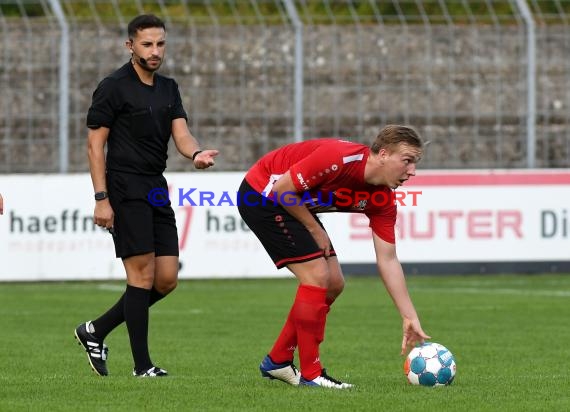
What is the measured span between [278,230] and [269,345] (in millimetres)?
3406

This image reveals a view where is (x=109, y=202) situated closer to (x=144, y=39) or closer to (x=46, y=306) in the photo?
(x=144, y=39)

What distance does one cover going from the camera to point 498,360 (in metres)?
10.0

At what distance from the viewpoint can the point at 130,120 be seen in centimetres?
856

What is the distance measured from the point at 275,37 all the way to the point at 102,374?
11.7m

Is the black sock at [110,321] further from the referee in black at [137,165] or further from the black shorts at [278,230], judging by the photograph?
the black shorts at [278,230]

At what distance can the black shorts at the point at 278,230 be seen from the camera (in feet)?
26.3

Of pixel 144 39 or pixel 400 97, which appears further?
Result: pixel 400 97

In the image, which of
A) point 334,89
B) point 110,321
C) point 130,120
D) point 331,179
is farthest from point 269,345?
point 334,89

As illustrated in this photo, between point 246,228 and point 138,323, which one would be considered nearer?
point 138,323

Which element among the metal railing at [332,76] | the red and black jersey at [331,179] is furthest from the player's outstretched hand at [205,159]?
the metal railing at [332,76]

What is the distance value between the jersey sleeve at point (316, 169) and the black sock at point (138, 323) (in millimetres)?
1406

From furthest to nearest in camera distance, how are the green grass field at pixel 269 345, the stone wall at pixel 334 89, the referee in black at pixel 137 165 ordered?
1. the stone wall at pixel 334 89
2. the referee in black at pixel 137 165
3. the green grass field at pixel 269 345

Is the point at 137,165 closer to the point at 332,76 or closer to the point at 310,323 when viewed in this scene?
the point at 310,323

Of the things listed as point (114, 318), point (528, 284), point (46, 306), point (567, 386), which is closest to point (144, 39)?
point (114, 318)
